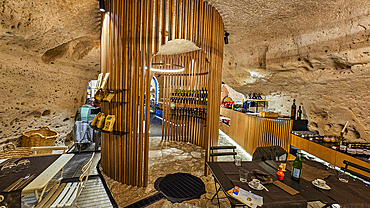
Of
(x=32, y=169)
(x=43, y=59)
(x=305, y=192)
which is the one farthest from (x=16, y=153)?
(x=305, y=192)

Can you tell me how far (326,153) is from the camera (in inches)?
115

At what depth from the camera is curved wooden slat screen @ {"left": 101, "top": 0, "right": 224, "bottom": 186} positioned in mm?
3037

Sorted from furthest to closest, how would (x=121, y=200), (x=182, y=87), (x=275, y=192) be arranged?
(x=182, y=87)
(x=121, y=200)
(x=275, y=192)

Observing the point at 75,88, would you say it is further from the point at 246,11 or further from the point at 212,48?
the point at 246,11

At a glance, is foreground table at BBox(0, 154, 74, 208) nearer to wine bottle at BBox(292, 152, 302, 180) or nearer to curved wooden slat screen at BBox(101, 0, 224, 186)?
curved wooden slat screen at BBox(101, 0, 224, 186)

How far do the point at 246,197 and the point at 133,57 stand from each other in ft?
9.32

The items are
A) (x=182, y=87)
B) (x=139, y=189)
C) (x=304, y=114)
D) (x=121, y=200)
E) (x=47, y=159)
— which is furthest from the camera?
(x=182, y=87)

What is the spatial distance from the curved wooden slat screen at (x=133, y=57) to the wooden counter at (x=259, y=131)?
279 centimetres

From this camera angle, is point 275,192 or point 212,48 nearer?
point 275,192

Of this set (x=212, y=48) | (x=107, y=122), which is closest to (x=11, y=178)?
(x=107, y=122)

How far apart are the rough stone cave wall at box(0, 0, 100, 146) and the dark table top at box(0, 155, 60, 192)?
215 cm

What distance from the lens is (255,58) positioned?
506 centimetres

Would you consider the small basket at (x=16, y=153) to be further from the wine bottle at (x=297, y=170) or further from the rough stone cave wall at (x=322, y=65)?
the rough stone cave wall at (x=322, y=65)

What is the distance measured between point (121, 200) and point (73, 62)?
14.0ft
